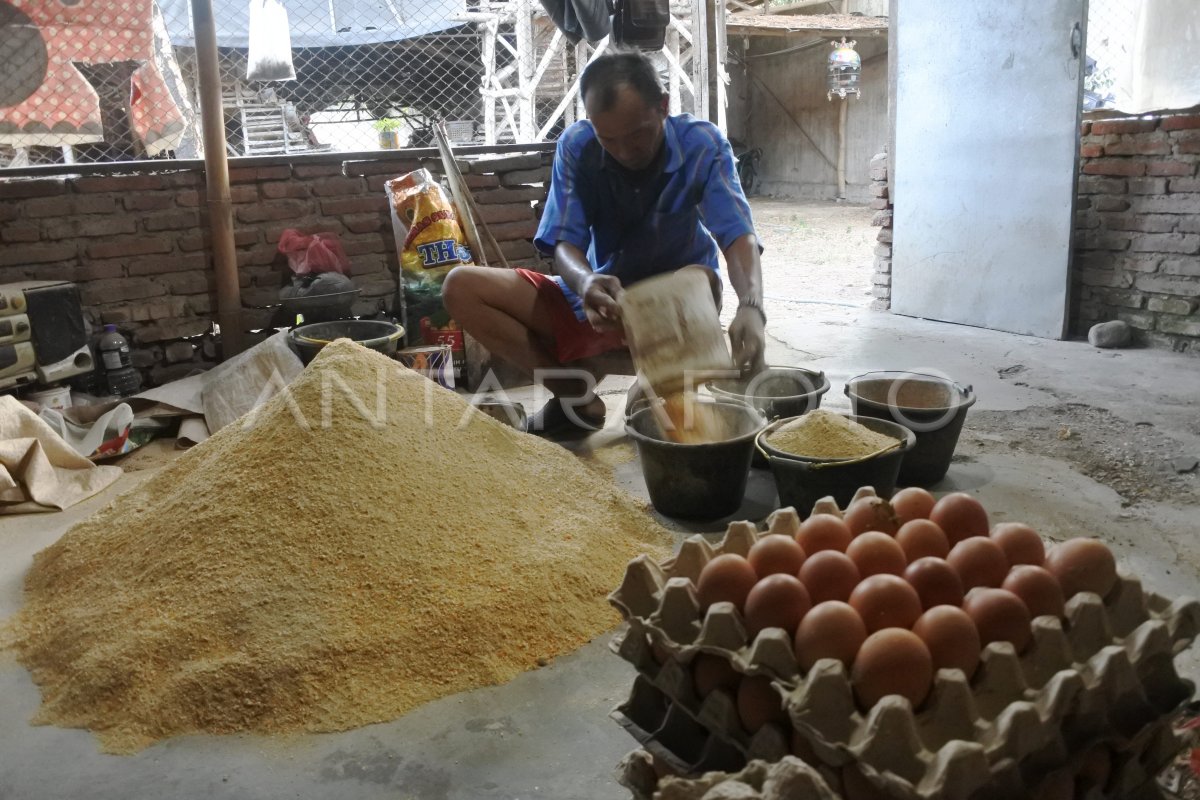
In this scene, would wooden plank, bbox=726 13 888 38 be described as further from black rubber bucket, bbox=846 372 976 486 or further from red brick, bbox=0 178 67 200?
black rubber bucket, bbox=846 372 976 486

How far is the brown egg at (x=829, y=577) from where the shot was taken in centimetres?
122

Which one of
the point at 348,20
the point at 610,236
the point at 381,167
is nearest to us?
the point at 610,236

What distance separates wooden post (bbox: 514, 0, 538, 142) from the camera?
309 inches

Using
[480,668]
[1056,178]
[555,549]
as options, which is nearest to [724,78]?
[1056,178]

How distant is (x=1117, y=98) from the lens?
4316mm

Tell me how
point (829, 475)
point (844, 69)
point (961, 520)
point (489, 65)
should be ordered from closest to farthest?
point (961, 520), point (829, 475), point (489, 65), point (844, 69)

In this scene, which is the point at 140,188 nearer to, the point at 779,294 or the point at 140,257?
the point at 140,257

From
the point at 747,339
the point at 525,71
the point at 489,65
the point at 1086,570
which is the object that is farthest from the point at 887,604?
the point at 525,71

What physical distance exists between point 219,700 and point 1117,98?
14.7ft

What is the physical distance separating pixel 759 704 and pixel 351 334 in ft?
9.66

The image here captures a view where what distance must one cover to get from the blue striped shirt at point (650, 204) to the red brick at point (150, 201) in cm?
185

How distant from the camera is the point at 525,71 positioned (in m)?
8.19

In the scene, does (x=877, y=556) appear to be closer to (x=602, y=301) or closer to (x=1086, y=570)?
(x=1086, y=570)

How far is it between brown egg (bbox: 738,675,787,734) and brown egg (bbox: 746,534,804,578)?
0.16m
